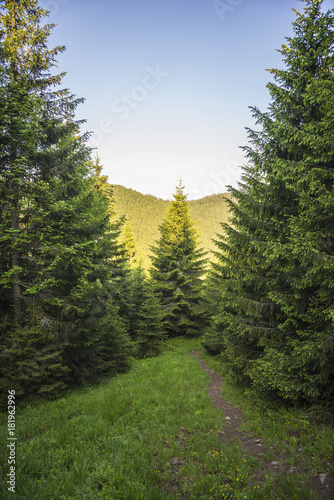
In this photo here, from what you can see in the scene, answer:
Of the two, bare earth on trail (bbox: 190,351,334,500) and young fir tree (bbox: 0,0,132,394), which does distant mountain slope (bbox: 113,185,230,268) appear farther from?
bare earth on trail (bbox: 190,351,334,500)

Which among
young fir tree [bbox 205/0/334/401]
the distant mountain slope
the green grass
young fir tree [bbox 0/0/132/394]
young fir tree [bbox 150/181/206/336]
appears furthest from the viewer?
the distant mountain slope

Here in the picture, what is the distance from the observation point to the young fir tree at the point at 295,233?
505 cm

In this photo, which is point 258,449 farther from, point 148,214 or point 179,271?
point 148,214

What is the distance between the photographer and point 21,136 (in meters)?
7.81

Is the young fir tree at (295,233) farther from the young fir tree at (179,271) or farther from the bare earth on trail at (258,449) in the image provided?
the young fir tree at (179,271)

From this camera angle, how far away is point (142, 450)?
4582mm

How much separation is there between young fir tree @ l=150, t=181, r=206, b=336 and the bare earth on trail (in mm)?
10945

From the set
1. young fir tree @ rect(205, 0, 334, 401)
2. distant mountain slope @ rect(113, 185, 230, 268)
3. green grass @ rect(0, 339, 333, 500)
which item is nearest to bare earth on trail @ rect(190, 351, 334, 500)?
green grass @ rect(0, 339, 333, 500)

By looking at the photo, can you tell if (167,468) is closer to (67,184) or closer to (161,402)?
(161,402)

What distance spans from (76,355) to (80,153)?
28.6 feet

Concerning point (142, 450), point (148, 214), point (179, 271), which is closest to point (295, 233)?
point (142, 450)

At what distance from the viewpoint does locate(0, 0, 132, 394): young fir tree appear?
7406mm

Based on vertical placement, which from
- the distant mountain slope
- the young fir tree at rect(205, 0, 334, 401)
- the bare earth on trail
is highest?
the distant mountain slope

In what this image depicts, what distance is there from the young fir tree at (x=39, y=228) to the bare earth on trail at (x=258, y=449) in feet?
17.7
